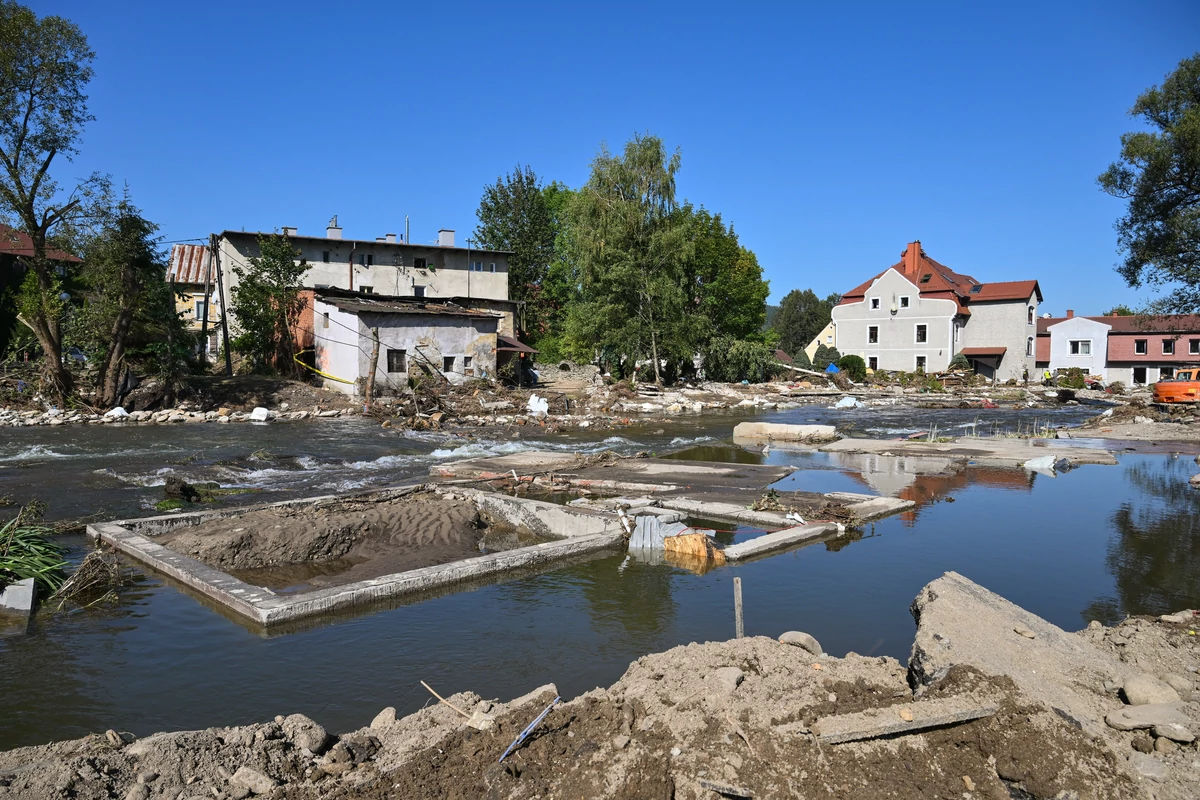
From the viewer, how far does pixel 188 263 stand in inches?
1610

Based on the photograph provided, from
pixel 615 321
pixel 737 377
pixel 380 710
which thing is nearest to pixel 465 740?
pixel 380 710

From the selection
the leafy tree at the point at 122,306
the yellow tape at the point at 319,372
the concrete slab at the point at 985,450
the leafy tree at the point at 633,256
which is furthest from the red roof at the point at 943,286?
the leafy tree at the point at 122,306

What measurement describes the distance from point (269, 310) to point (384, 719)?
31.2 metres

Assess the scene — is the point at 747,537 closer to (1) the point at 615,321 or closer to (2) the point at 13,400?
(2) the point at 13,400

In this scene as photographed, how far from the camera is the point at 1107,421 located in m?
27.6

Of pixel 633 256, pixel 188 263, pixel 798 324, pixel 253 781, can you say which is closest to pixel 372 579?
pixel 253 781

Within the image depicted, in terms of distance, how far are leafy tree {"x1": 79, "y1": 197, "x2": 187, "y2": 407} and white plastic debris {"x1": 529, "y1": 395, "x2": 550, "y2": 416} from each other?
1251 cm

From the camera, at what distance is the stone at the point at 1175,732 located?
432cm

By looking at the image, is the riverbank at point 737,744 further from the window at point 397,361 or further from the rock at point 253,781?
the window at point 397,361

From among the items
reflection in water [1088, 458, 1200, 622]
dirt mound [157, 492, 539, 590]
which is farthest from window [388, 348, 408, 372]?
reflection in water [1088, 458, 1200, 622]

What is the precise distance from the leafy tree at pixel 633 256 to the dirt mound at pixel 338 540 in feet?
96.1

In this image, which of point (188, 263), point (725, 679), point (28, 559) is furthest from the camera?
point (188, 263)

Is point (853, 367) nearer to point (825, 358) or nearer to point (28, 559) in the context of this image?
point (825, 358)

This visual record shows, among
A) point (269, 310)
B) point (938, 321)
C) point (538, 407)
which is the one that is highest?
point (938, 321)
